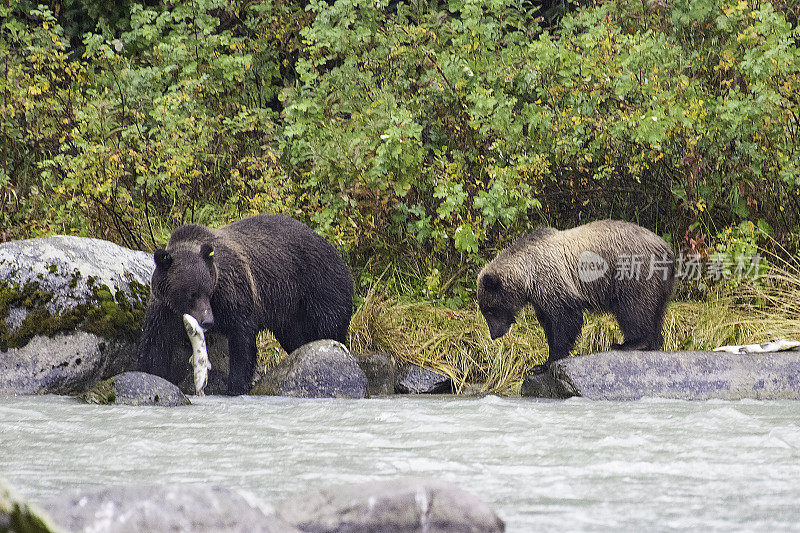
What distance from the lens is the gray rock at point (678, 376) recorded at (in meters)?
7.90

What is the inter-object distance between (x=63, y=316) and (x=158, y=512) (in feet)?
18.8

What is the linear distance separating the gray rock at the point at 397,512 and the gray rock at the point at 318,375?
4.72 meters

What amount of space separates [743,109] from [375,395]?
14.3ft

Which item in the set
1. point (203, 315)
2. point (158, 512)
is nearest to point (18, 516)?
point (158, 512)

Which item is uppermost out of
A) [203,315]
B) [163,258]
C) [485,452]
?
[163,258]

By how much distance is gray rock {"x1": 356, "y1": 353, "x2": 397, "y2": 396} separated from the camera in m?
9.14

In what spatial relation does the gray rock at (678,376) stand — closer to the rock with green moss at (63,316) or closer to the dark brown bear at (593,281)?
the dark brown bear at (593,281)

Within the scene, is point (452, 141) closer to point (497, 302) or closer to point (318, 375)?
point (497, 302)

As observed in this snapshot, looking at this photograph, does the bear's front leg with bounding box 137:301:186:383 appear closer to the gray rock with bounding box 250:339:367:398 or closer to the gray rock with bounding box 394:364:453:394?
the gray rock with bounding box 250:339:367:398

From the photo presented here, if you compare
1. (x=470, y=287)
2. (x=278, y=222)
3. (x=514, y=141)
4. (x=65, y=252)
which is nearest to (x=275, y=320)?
(x=278, y=222)

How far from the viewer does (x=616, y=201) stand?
1113 centimetres

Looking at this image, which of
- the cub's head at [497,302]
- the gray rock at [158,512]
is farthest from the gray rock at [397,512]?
the cub's head at [497,302]

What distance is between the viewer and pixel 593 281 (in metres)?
8.63

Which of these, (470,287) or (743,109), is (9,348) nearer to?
(470,287)
